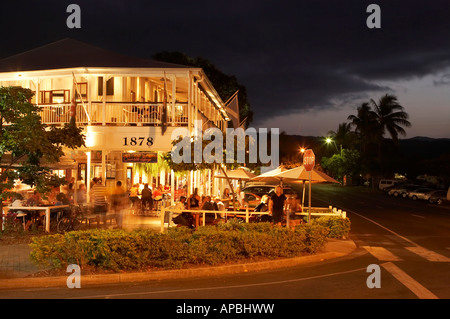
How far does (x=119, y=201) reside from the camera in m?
16.6

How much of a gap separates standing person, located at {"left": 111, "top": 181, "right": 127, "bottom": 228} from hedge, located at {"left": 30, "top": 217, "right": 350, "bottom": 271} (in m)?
4.59

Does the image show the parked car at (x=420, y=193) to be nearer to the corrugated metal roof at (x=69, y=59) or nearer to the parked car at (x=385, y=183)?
the parked car at (x=385, y=183)

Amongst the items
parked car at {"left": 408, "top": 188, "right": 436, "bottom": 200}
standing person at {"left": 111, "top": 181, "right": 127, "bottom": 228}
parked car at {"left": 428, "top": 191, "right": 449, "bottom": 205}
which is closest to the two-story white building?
standing person at {"left": 111, "top": 181, "right": 127, "bottom": 228}

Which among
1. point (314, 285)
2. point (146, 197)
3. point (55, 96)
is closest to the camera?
point (314, 285)

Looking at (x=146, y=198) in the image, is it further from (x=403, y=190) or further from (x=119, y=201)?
(x=403, y=190)

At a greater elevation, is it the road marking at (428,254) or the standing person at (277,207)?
the standing person at (277,207)

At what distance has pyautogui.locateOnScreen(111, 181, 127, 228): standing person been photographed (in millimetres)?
16516

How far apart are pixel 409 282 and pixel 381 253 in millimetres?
4684

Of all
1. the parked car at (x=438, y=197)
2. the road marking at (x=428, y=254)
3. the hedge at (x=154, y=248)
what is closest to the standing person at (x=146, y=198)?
the hedge at (x=154, y=248)

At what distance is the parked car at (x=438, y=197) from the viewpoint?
45.1 m

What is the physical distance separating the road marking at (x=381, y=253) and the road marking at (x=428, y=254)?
0.77 meters

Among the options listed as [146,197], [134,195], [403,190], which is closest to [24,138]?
[146,197]

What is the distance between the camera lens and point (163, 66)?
73.9 feet
